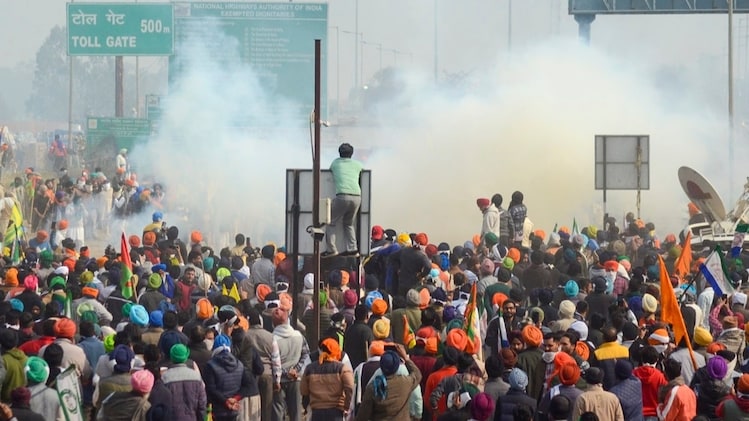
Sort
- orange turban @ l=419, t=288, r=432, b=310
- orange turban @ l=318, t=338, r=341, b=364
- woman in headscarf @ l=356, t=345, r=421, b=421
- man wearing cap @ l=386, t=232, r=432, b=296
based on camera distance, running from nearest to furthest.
Result: woman in headscarf @ l=356, t=345, r=421, b=421 < orange turban @ l=318, t=338, r=341, b=364 < orange turban @ l=419, t=288, r=432, b=310 < man wearing cap @ l=386, t=232, r=432, b=296

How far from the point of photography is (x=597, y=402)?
995 centimetres

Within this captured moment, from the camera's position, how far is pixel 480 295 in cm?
1514

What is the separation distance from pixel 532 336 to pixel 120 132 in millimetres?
34339

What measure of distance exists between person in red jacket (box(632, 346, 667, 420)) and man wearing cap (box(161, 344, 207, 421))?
3107mm

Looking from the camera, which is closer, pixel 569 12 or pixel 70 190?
pixel 70 190

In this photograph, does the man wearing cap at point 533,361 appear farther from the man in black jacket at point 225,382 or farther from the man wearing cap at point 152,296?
the man wearing cap at point 152,296

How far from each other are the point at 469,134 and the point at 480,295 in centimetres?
2357

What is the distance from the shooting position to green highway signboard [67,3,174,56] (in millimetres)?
43344

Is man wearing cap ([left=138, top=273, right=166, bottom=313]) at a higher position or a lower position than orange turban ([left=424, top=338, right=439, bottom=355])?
higher

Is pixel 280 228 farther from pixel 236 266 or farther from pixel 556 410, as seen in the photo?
pixel 556 410

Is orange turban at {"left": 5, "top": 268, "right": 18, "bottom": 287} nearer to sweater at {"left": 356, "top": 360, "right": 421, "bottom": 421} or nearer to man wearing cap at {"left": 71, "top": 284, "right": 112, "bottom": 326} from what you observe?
man wearing cap at {"left": 71, "top": 284, "right": 112, "bottom": 326}

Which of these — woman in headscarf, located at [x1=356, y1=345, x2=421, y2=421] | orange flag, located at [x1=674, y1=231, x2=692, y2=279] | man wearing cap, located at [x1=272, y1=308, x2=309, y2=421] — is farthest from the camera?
orange flag, located at [x1=674, y1=231, x2=692, y2=279]

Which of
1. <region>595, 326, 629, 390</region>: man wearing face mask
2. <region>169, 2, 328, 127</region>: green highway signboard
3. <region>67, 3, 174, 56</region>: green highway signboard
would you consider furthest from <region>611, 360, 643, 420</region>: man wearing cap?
<region>169, 2, 328, 127</region>: green highway signboard

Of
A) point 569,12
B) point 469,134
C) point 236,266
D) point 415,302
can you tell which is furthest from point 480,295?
point 569,12
